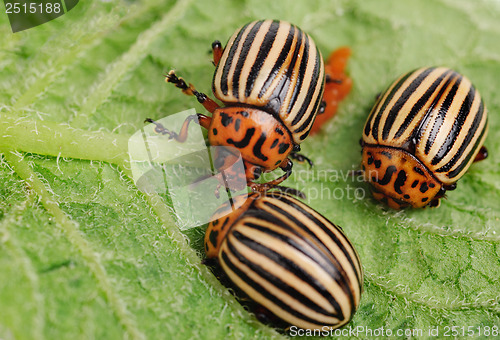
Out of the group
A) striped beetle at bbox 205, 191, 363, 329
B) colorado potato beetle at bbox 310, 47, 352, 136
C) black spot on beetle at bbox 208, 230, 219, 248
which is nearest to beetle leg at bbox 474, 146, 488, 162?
colorado potato beetle at bbox 310, 47, 352, 136

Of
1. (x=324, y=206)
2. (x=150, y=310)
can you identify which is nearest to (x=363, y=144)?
(x=324, y=206)

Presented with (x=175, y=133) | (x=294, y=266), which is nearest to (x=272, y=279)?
(x=294, y=266)

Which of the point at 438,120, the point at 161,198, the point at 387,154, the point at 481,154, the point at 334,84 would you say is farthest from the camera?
the point at 334,84

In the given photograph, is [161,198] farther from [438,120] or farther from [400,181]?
[438,120]

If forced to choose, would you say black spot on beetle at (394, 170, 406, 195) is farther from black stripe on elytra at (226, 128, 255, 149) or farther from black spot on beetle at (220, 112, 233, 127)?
black spot on beetle at (220, 112, 233, 127)

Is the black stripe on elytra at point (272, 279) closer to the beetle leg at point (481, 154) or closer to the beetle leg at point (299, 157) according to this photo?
the beetle leg at point (299, 157)

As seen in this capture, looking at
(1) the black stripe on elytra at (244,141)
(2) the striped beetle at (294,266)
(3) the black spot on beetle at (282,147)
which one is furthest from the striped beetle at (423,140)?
(1) the black stripe on elytra at (244,141)
